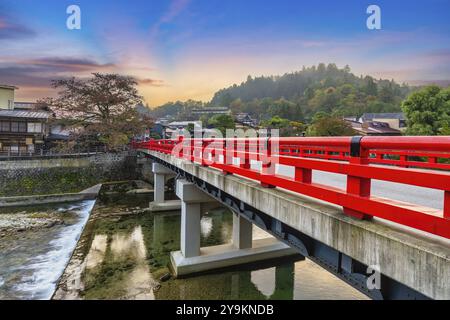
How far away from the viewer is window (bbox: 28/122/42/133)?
1330 inches

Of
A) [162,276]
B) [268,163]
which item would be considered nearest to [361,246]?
[268,163]

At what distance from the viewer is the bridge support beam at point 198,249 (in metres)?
11.3

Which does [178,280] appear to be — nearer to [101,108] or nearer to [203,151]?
[203,151]

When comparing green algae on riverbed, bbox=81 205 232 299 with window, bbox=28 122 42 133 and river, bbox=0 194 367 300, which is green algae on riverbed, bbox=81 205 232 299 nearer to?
river, bbox=0 194 367 300

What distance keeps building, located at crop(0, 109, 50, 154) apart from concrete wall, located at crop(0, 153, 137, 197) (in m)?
6.42

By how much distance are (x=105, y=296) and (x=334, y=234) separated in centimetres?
939

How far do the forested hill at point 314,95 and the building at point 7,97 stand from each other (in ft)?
171

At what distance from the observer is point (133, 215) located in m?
20.6

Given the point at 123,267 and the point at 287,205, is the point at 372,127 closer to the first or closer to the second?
the point at 123,267

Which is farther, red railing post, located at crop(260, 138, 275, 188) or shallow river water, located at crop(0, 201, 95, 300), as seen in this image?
shallow river water, located at crop(0, 201, 95, 300)

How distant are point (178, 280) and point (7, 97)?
44.5m

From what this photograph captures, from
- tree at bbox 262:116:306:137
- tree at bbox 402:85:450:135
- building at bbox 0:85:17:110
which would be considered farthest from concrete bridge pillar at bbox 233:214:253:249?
building at bbox 0:85:17:110

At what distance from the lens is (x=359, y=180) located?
2.91 m

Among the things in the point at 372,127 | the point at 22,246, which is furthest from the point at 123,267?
the point at 372,127
